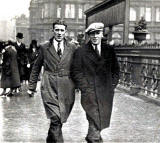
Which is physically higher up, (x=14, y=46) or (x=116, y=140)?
(x=14, y=46)

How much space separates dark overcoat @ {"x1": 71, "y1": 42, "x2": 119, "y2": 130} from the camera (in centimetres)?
645

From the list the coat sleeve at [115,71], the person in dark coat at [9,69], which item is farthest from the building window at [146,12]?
the coat sleeve at [115,71]

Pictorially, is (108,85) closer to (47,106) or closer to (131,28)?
(47,106)

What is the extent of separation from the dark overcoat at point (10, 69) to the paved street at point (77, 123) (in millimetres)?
1641

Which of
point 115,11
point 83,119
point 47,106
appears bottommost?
point 83,119

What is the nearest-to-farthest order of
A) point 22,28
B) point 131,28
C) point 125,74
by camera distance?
1. point 125,74
2. point 131,28
3. point 22,28

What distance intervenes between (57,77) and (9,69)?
828 centimetres

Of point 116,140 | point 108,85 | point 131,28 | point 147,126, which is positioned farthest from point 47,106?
point 131,28

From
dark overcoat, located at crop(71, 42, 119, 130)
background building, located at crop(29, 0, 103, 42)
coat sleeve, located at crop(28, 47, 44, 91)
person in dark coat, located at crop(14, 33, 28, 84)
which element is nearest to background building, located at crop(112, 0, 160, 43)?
background building, located at crop(29, 0, 103, 42)

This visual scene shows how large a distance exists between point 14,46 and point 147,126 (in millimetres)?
7789

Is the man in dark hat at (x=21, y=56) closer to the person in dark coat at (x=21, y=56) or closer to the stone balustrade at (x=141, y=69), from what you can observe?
the person in dark coat at (x=21, y=56)

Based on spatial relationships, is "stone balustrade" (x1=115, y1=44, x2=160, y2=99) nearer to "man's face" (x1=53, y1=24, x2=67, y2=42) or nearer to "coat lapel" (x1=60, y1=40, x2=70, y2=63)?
"coat lapel" (x1=60, y1=40, x2=70, y2=63)

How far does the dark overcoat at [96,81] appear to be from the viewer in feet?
21.2

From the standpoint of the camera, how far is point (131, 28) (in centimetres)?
6303
